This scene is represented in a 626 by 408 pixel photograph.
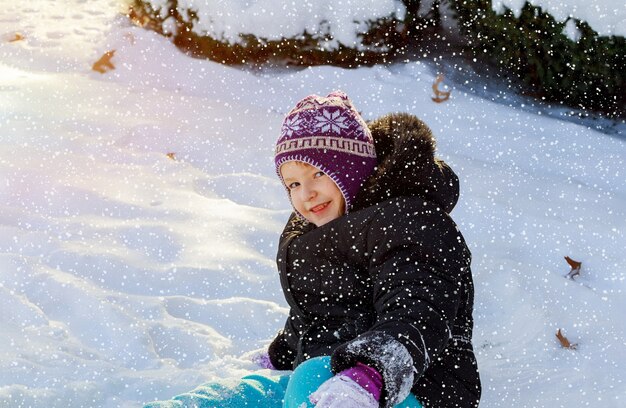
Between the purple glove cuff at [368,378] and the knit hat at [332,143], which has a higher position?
the knit hat at [332,143]

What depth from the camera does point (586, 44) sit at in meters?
5.59

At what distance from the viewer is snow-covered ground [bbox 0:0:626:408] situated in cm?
303

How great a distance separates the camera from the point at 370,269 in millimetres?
2234

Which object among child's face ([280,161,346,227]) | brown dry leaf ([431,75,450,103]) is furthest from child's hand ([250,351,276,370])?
brown dry leaf ([431,75,450,103])

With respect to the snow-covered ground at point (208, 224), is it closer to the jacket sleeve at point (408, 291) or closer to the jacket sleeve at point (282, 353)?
the jacket sleeve at point (282, 353)

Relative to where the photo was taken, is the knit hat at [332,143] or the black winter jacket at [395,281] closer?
the black winter jacket at [395,281]

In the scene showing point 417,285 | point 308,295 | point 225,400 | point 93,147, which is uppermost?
point 417,285

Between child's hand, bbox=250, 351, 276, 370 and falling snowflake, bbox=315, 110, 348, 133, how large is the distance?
0.83 metres

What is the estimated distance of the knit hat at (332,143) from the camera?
2.46 meters

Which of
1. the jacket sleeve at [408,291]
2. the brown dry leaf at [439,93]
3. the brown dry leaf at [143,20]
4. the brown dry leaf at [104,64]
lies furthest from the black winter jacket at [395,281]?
the brown dry leaf at [143,20]

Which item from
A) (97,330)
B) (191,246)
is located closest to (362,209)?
(97,330)

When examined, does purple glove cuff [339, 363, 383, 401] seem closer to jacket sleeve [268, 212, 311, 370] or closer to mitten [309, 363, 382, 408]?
mitten [309, 363, 382, 408]

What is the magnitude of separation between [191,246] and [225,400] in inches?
61.8

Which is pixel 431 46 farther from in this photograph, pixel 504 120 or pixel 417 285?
pixel 417 285
